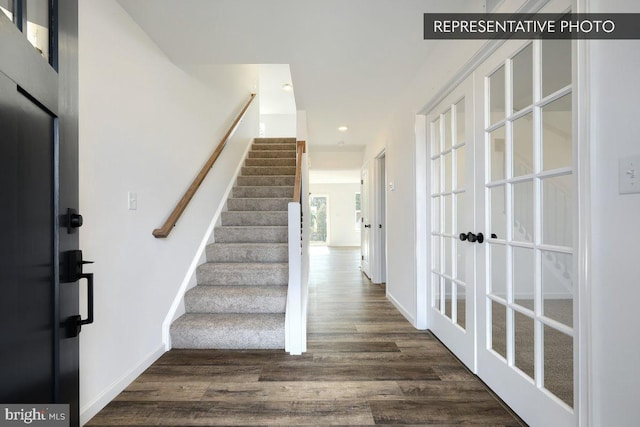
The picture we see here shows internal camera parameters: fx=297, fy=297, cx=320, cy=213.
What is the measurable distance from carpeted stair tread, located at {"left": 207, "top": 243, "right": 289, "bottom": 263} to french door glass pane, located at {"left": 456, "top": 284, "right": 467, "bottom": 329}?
5.26 ft

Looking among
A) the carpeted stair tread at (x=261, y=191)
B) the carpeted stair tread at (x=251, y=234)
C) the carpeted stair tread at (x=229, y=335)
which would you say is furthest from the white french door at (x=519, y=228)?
the carpeted stair tread at (x=261, y=191)

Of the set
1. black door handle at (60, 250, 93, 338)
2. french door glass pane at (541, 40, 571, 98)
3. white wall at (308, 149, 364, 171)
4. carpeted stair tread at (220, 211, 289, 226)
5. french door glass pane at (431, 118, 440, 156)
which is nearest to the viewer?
black door handle at (60, 250, 93, 338)

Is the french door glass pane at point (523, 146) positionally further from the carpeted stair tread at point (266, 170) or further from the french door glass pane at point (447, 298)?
the carpeted stair tread at point (266, 170)

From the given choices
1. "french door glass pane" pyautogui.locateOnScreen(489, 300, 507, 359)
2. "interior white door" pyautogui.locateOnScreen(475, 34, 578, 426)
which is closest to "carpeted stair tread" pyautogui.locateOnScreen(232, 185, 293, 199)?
"interior white door" pyautogui.locateOnScreen(475, 34, 578, 426)

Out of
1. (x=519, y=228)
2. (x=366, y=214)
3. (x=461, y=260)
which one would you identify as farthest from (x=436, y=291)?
(x=366, y=214)

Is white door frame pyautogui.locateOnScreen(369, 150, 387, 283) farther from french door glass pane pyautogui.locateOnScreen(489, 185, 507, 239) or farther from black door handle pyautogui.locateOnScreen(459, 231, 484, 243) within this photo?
french door glass pane pyautogui.locateOnScreen(489, 185, 507, 239)

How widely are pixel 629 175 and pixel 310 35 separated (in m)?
1.92

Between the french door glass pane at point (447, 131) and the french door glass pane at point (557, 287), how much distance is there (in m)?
1.20

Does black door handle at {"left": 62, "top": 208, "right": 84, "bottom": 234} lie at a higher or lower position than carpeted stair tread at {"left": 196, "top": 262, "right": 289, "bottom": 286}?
higher

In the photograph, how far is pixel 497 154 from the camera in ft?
5.72

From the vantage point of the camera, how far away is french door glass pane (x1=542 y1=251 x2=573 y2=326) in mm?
1309

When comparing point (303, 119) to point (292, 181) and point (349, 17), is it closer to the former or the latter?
point (292, 181)

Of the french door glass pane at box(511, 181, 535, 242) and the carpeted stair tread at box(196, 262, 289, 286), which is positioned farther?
the carpeted stair tread at box(196, 262, 289, 286)

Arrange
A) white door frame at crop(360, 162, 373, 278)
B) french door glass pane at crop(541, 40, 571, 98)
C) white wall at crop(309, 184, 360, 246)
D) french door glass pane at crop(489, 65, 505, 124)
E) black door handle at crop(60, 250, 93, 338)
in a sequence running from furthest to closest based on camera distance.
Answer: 1. white wall at crop(309, 184, 360, 246)
2. white door frame at crop(360, 162, 373, 278)
3. french door glass pane at crop(489, 65, 505, 124)
4. french door glass pane at crop(541, 40, 571, 98)
5. black door handle at crop(60, 250, 93, 338)
